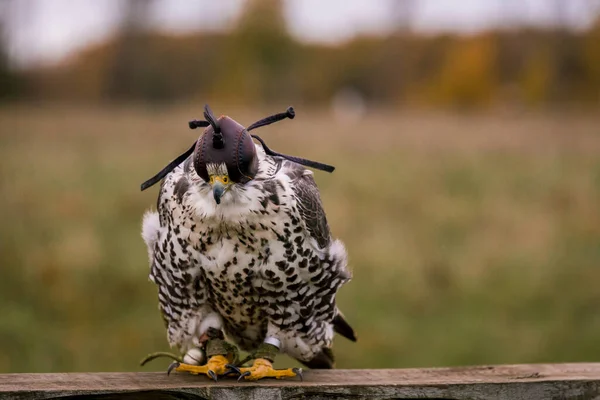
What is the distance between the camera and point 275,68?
33.5 metres

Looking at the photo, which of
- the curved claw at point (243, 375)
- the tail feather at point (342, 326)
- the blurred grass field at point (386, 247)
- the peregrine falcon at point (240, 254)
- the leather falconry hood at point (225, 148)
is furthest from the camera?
the blurred grass field at point (386, 247)

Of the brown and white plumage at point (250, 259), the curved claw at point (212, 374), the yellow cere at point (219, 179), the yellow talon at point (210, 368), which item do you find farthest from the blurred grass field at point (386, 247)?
the yellow cere at point (219, 179)

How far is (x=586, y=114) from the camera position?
58.2ft

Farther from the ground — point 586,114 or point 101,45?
point 586,114

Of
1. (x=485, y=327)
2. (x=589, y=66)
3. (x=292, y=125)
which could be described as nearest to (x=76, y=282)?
(x=485, y=327)

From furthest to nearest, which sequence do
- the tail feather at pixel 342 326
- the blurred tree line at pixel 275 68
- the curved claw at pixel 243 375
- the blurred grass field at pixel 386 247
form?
the blurred tree line at pixel 275 68, the blurred grass field at pixel 386 247, the tail feather at pixel 342 326, the curved claw at pixel 243 375

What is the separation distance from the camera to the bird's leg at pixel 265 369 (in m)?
2.81

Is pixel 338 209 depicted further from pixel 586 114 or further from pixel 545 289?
pixel 586 114

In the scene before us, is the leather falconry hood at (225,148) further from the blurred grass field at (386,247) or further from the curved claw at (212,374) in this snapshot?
the blurred grass field at (386,247)

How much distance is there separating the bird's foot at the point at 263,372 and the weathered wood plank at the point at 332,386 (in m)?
0.04

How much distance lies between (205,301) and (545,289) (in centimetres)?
582

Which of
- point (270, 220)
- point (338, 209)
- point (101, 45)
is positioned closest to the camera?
point (270, 220)

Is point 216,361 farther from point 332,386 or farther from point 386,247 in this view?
point 386,247

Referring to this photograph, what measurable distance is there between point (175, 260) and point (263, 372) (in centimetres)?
48
